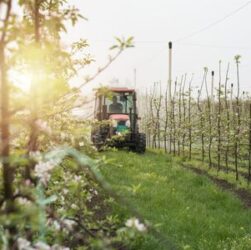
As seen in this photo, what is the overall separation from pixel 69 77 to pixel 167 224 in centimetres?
274

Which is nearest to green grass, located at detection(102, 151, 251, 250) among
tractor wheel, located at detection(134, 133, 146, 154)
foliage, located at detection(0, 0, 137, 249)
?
foliage, located at detection(0, 0, 137, 249)

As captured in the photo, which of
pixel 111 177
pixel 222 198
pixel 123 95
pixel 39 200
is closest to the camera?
pixel 39 200

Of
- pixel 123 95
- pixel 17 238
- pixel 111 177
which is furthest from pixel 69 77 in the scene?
pixel 123 95

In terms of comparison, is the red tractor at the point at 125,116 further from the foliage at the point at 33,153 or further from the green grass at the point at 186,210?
the foliage at the point at 33,153

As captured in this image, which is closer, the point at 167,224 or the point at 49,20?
the point at 49,20

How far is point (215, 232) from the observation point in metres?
7.64

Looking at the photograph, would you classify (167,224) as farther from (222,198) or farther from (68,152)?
(68,152)

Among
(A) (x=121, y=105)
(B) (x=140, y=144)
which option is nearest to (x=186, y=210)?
(B) (x=140, y=144)

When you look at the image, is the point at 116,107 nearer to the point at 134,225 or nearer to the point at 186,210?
the point at 186,210

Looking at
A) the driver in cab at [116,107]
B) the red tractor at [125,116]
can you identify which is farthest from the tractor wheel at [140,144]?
the driver in cab at [116,107]

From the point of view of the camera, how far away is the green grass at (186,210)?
7.04 metres

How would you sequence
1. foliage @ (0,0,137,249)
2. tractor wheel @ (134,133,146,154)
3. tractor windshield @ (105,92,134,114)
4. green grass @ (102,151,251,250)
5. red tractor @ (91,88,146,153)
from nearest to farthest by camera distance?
foliage @ (0,0,137,249)
green grass @ (102,151,251,250)
red tractor @ (91,88,146,153)
tractor wheel @ (134,133,146,154)
tractor windshield @ (105,92,134,114)

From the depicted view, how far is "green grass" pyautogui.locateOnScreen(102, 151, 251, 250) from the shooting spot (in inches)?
277

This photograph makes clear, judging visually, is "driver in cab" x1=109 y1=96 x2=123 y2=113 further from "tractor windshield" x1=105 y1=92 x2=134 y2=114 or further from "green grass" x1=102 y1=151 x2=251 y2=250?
"green grass" x1=102 y1=151 x2=251 y2=250
